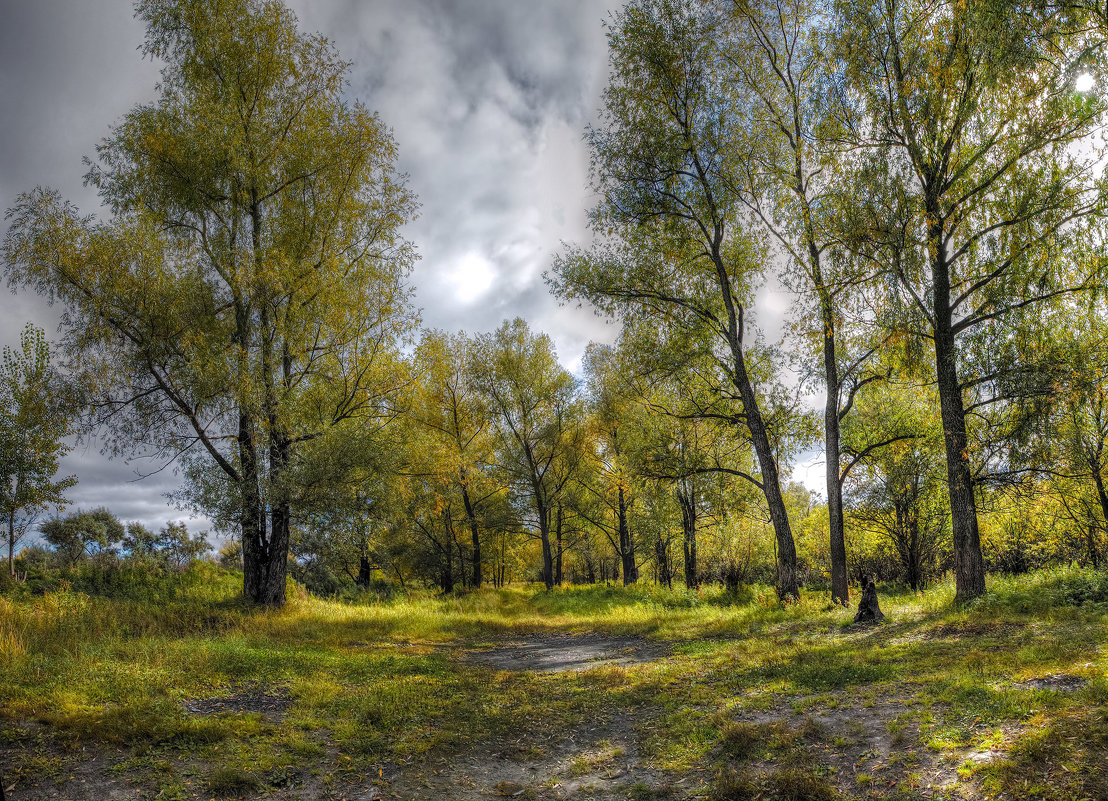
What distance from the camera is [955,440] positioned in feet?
35.6

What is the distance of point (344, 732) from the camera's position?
530 centimetres

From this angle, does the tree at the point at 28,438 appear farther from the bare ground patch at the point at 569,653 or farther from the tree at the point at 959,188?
the tree at the point at 959,188

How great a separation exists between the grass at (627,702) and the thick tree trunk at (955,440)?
2.16 feet

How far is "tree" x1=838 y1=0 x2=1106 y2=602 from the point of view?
9.80 meters

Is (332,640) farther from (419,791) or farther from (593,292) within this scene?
(593,292)

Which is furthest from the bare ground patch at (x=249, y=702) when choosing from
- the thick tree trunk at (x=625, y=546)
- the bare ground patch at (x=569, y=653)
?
the thick tree trunk at (x=625, y=546)

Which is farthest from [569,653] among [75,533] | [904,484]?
[75,533]

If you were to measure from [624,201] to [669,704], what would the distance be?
497 inches

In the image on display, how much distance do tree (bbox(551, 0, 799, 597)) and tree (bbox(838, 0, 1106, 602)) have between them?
12.5 ft

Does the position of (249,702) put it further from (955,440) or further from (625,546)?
(625,546)

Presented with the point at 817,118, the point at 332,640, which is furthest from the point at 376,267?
the point at 817,118

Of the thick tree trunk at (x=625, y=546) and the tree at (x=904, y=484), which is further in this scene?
the thick tree trunk at (x=625, y=546)

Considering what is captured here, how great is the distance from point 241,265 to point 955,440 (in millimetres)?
16940

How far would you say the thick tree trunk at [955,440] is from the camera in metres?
10.5
